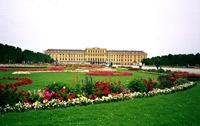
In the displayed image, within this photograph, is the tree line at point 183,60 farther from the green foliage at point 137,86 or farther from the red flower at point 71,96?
the red flower at point 71,96

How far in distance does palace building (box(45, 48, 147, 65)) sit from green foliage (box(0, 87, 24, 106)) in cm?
12050

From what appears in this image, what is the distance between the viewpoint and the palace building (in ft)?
429

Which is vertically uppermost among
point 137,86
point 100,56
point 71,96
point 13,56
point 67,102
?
point 100,56

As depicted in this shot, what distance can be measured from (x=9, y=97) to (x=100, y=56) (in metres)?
122

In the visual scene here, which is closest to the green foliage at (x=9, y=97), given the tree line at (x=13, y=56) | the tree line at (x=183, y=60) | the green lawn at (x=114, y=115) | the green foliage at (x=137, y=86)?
the green lawn at (x=114, y=115)

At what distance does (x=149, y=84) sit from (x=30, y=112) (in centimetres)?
605

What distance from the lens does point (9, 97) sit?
8656 millimetres

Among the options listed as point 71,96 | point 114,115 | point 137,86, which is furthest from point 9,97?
point 137,86

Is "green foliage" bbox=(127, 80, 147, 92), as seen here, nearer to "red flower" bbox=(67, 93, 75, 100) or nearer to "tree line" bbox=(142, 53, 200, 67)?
"red flower" bbox=(67, 93, 75, 100)

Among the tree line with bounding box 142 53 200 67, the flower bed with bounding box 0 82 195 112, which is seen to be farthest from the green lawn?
the tree line with bounding box 142 53 200 67

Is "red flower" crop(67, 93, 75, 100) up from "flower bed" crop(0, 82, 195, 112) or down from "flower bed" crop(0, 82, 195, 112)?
up

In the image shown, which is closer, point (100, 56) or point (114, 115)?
point (114, 115)

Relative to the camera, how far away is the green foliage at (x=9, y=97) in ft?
28.0

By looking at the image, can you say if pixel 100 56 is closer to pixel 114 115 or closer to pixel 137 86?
pixel 137 86
